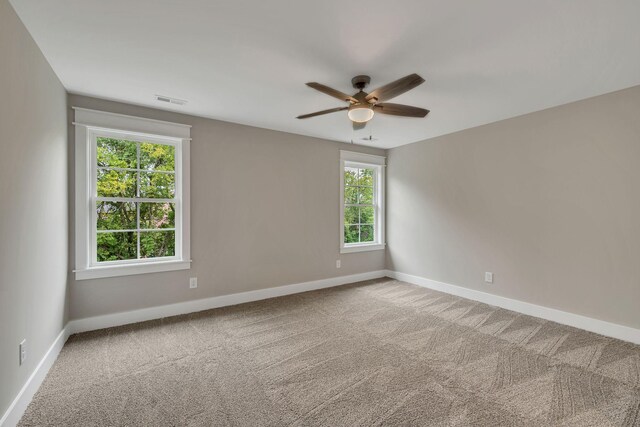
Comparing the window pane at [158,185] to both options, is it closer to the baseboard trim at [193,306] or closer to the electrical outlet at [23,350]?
the baseboard trim at [193,306]

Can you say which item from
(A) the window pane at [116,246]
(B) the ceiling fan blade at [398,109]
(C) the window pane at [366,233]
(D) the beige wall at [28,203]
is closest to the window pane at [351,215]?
(C) the window pane at [366,233]

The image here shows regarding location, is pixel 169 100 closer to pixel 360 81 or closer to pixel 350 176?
pixel 360 81

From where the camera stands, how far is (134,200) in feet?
10.9

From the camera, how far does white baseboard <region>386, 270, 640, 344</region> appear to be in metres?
2.88

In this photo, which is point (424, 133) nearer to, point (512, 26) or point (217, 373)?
point (512, 26)

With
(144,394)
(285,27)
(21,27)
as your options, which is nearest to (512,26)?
(285,27)

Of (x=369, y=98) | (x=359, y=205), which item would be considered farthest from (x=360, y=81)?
(x=359, y=205)

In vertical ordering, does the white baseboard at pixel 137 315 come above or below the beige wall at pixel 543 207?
below

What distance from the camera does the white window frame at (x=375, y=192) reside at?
16.3 feet

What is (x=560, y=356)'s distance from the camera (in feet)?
8.43

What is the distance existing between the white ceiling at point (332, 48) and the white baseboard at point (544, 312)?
91.9 inches

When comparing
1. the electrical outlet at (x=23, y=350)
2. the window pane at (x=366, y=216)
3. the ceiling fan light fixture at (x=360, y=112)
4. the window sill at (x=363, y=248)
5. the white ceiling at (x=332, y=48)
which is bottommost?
the electrical outlet at (x=23, y=350)

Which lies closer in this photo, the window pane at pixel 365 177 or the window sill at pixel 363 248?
the window sill at pixel 363 248

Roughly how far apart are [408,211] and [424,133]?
135cm
